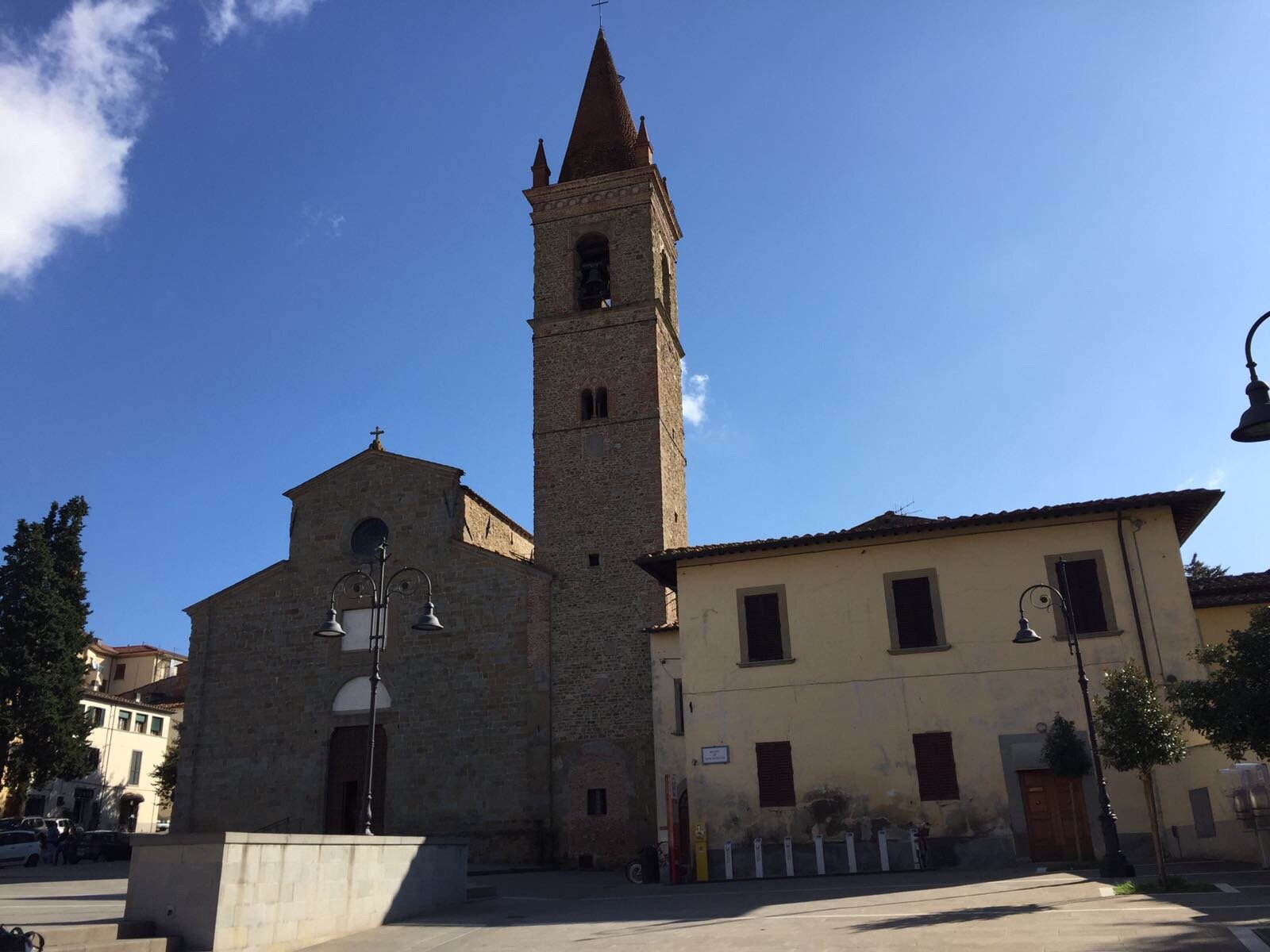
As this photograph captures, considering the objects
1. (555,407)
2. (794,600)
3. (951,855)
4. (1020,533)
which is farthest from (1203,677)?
(555,407)

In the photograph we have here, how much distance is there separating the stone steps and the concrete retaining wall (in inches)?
6.4

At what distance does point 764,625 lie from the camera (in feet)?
70.5

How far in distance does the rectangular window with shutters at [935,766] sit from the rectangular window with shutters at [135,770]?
142 ft

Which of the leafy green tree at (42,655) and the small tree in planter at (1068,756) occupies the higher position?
the leafy green tree at (42,655)

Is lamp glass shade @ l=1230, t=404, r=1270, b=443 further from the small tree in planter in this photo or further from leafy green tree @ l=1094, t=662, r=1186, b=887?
the small tree in planter

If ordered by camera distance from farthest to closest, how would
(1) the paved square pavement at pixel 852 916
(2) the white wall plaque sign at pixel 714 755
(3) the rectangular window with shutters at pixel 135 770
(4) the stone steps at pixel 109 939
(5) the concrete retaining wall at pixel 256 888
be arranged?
(3) the rectangular window with shutters at pixel 135 770 < (2) the white wall plaque sign at pixel 714 755 < (5) the concrete retaining wall at pixel 256 888 < (1) the paved square pavement at pixel 852 916 < (4) the stone steps at pixel 109 939

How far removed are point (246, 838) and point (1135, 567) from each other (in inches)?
659

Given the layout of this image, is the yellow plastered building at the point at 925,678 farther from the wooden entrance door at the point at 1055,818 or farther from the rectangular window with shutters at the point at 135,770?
the rectangular window with shutters at the point at 135,770

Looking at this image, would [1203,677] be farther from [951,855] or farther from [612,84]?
[612,84]

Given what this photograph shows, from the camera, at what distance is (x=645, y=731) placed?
28062 millimetres

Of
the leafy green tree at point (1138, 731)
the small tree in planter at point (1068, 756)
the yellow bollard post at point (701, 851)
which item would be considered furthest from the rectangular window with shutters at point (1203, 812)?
the yellow bollard post at point (701, 851)

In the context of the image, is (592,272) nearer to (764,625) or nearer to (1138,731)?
(764,625)

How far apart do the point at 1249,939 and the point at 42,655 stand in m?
40.4

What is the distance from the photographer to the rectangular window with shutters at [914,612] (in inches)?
808
